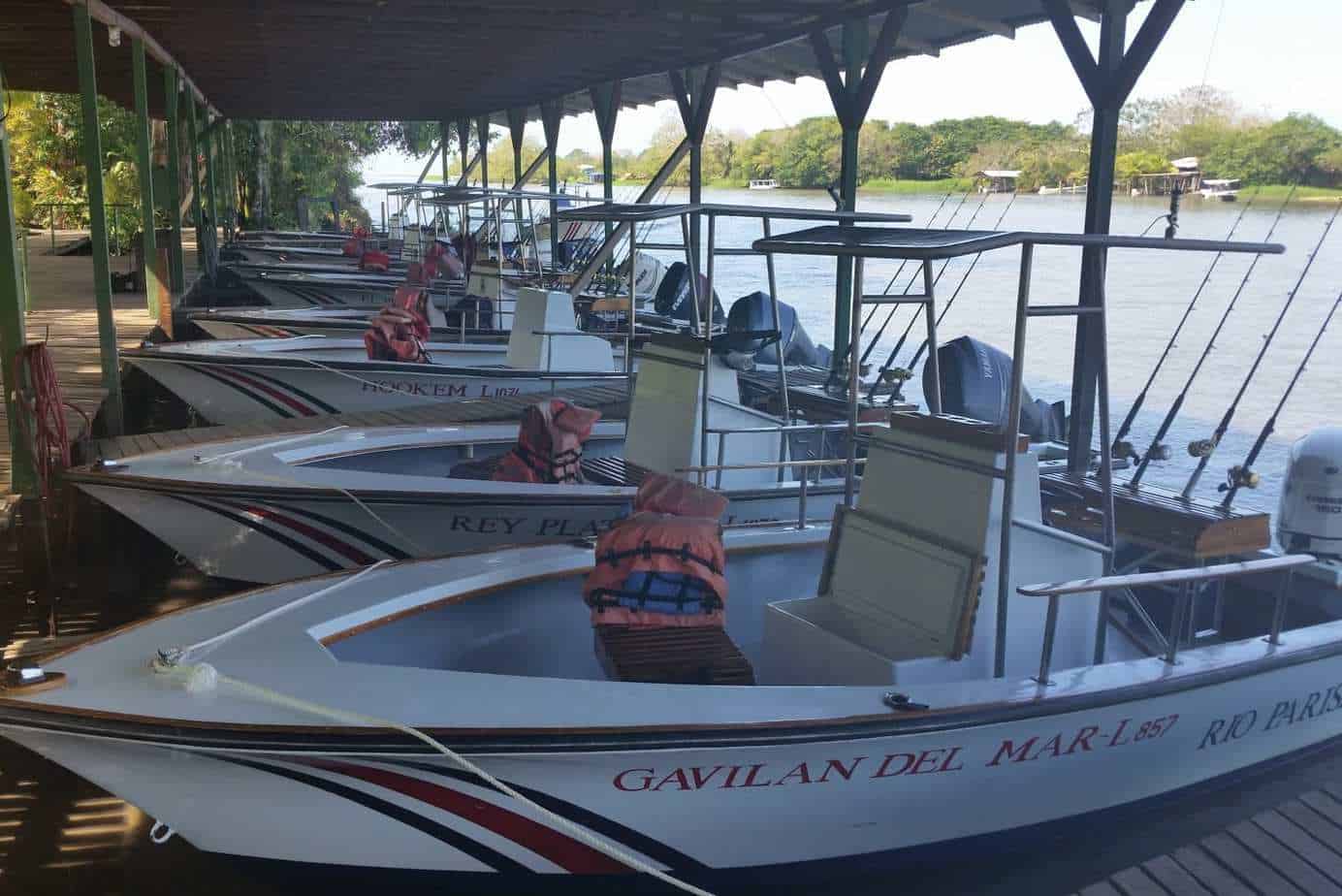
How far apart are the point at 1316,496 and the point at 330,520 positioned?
168 inches

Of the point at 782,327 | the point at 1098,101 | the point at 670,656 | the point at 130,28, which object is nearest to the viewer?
the point at 670,656

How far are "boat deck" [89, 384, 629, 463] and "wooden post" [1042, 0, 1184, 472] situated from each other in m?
2.98

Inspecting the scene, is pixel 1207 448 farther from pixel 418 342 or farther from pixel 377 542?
pixel 418 342

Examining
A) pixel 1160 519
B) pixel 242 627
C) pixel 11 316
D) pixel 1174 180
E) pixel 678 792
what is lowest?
pixel 678 792

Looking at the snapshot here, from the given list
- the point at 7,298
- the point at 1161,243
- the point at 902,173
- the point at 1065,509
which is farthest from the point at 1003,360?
the point at 902,173

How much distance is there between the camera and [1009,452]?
10.9 feet

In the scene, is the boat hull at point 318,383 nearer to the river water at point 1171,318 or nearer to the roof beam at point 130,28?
the roof beam at point 130,28

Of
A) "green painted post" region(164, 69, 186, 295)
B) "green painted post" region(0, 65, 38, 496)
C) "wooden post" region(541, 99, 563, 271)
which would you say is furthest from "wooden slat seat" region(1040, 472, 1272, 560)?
"wooden post" region(541, 99, 563, 271)

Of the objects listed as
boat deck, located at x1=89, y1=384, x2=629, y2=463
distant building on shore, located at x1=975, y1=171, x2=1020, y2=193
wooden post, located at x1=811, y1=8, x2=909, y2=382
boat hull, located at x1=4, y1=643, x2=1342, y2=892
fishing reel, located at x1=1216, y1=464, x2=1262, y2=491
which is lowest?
boat hull, located at x1=4, y1=643, x2=1342, y2=892

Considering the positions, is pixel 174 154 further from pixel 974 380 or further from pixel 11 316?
pixel 974 380

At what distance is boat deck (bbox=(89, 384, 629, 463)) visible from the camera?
6152 millimetres

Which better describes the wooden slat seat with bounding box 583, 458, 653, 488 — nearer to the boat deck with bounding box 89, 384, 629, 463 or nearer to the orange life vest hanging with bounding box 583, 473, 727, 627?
the boat deck with bounding box 89, 384, 629, 463

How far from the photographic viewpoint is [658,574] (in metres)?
3.75

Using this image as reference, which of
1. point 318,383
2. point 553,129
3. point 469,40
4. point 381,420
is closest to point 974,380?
point 381,420
